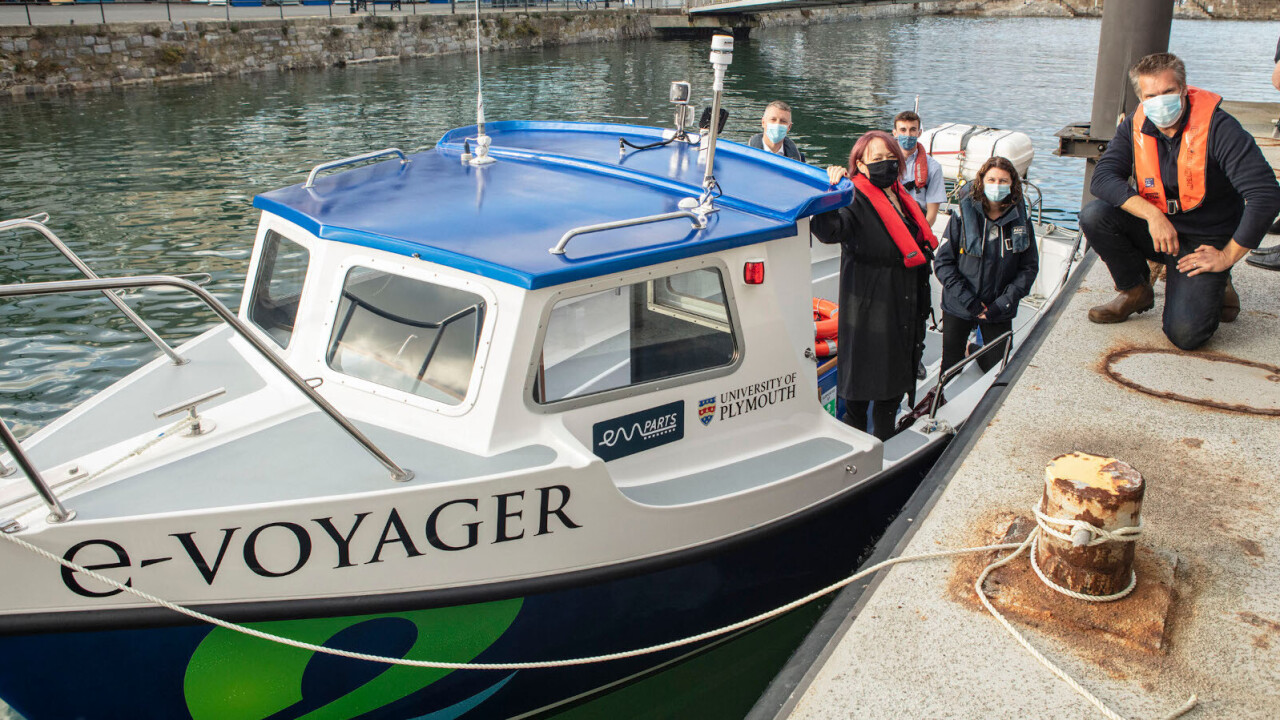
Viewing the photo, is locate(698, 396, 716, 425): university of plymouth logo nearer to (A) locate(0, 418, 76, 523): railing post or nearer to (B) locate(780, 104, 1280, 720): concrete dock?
(B) locate(780, 104, 1280, 720): concrete dock

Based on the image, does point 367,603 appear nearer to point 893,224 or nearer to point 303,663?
point 303,663

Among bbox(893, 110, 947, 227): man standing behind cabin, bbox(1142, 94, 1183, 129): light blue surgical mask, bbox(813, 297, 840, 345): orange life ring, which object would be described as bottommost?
bbox(813, 297, 840, 345): orange life ring

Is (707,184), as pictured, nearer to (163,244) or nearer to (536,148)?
Result: (536,148)

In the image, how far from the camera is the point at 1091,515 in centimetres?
298

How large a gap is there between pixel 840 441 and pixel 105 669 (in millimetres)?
3269

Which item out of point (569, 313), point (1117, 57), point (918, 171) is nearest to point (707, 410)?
point (569, 313)

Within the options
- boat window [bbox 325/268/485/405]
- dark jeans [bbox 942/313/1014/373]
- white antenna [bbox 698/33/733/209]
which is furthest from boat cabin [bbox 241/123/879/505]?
dark jeans [bbox 942/313/1014/373]

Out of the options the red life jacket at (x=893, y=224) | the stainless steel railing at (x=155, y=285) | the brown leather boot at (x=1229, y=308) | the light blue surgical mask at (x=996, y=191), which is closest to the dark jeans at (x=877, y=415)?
the red life jacket at (x=893, y=224)

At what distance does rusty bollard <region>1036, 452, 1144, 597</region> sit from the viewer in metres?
2.96

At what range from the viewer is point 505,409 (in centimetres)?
370

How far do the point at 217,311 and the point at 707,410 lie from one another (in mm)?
2089

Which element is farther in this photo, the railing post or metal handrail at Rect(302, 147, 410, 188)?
metal handrail at Rect(302, 147, 410, 188)

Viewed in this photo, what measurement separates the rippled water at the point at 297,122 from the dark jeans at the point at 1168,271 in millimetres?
7734

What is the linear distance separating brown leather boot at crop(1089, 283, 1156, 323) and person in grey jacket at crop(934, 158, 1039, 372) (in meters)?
0.49
